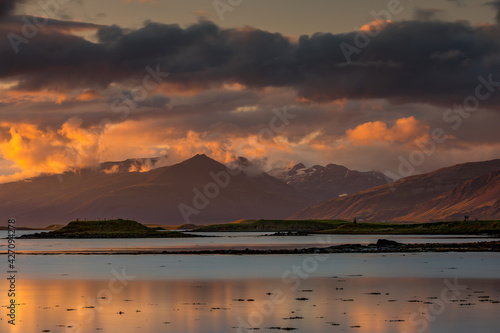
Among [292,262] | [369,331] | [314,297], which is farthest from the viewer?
[292,262]

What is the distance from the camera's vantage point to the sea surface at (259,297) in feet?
124

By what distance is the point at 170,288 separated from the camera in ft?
189

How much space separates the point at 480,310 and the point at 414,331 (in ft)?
27.0

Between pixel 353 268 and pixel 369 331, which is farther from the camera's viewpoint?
pixel 353 268

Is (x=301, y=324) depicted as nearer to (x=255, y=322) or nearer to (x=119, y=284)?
(x=255, y=322)

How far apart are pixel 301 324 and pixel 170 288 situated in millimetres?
21623

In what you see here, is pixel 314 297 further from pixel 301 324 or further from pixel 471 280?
pixel 471 280

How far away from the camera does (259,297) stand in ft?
165

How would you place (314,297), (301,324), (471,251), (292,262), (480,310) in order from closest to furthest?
(301,324)
(480,310)
(314,297)
(292,262)
(471,251)

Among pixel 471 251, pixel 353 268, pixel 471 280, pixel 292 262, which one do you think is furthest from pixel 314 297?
pixel 471 251

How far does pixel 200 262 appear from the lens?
91062 mm

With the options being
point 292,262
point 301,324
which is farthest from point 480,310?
point 292,262

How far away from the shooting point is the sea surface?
37.9 m

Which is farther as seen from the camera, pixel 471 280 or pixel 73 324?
pixel 471 280
